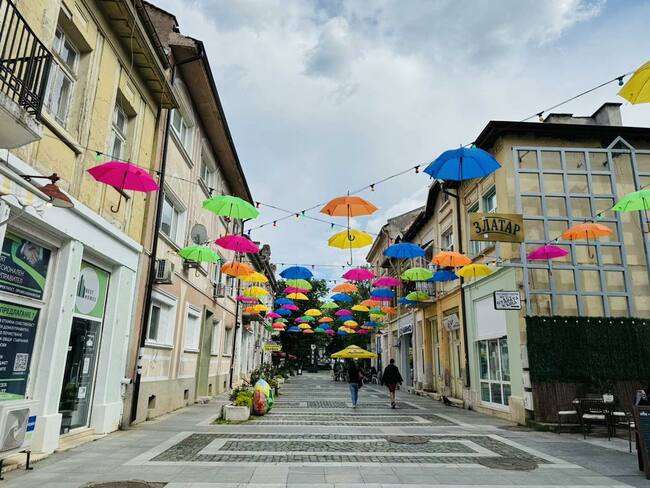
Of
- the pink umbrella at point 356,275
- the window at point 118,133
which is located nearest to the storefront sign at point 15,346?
the window at point 118,133

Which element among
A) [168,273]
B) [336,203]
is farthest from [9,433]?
[336,203]

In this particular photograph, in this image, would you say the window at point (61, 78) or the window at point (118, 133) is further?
the window at point (118, 133)

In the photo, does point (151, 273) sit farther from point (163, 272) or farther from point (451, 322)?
point (451, 322)

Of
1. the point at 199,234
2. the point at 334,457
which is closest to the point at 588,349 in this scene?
the point at 334,457

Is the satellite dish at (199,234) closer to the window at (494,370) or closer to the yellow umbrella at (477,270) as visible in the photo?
the yellow umbrella at (477,270)

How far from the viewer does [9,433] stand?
5.67 m

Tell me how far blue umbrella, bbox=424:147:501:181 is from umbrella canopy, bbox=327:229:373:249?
3.85 meters

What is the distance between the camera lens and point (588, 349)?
12.4 metres

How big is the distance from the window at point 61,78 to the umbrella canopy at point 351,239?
7982mm

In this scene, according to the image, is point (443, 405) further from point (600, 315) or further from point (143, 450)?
point (143, 450)

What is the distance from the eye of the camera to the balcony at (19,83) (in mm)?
5293

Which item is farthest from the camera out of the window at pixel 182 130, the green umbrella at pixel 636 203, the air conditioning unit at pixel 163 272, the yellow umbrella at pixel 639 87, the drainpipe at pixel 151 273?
the window at pixel 182 130

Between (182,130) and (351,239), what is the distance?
6678 mm

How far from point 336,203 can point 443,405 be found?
1105 centimetres
